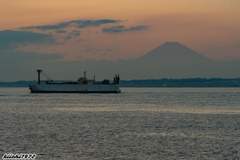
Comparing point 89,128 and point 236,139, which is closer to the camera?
point 236,139

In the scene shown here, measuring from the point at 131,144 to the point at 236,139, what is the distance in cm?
1008

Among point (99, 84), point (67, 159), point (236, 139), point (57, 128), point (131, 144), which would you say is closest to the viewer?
point (67, 159)

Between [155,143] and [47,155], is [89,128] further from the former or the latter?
[47,155]

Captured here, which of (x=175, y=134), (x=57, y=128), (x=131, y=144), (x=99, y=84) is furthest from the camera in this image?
(x=99, y=84)

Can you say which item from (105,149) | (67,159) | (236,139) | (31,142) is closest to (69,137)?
(31,142)

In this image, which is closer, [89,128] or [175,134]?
[175,134]

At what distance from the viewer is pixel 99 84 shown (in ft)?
516

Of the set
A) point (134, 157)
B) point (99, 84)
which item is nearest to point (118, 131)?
point (134, 157)

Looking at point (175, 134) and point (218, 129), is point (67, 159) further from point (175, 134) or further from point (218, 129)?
point (218, 129)

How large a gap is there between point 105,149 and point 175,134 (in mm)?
10516

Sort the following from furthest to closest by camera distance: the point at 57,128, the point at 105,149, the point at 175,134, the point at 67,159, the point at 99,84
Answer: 1. the point at 99,84
2. the point at 57,128
3. the point at 175,134
4. the point at 105,149
5. the point at 67,159

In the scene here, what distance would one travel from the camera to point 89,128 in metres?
41.5

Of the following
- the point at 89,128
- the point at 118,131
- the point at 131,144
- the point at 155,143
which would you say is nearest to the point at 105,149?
the point at 131,144

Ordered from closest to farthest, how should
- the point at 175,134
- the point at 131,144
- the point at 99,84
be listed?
1. the point at 131,144
2. the point at 175,134
3. the point at 99,84
